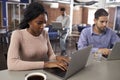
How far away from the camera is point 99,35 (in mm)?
2217

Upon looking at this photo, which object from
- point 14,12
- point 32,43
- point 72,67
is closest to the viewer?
point 72,67

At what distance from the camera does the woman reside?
133 cm

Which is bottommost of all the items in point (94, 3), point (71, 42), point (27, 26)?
point (71, 42)

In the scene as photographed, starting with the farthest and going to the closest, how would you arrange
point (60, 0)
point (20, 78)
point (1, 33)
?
point (60, 0), point (1, 33), point (20, 78)

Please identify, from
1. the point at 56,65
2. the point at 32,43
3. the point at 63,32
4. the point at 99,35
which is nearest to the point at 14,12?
the point at 63,32

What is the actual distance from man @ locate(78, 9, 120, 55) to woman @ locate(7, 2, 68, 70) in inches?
26.2

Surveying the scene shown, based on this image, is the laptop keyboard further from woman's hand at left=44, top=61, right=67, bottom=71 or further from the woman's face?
the woman's face

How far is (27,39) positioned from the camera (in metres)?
1.57

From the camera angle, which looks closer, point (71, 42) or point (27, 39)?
point (27, 39)

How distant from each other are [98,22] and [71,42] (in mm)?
3844

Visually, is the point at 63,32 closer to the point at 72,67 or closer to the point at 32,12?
the point at 32,12

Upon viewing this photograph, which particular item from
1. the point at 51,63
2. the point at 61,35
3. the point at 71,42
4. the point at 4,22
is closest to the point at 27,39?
the point at 51,63

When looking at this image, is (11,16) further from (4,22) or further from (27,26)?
(27,26)

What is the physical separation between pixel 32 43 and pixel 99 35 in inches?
39.1
